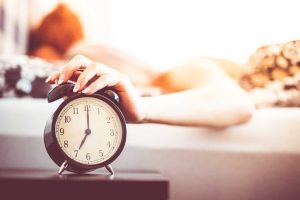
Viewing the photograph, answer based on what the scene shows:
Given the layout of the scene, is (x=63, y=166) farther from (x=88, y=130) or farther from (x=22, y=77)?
(x=22, y=77)

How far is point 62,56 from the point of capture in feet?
5.49

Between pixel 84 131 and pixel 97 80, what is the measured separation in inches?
5.6

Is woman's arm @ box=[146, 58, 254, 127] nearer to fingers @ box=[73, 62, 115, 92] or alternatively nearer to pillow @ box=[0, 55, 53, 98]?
fingers @ box=[73, 62, 115, 92]

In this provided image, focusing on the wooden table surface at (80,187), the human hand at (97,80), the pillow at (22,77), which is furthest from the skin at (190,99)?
the wooden table surface at (80,187)

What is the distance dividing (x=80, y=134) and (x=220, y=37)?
59 centimetres

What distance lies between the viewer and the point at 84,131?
4.63 ft

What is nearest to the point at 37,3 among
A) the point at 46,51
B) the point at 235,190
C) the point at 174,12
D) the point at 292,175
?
the point at 46,51

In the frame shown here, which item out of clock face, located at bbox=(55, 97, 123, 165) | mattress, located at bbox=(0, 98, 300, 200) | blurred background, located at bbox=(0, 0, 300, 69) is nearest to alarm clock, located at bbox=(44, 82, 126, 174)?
clock face, located at bbox=(55, 97, 123, 165)

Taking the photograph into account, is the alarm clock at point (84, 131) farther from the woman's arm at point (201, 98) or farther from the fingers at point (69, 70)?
the woman's arm at point (201, 98)

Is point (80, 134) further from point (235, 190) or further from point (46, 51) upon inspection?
point (235, 190)

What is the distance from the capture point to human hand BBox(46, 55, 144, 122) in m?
1.41

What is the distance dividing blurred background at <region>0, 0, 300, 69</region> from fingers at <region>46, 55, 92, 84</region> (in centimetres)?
21

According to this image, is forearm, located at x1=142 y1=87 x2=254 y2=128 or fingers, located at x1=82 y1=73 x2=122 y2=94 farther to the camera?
forearm, located at x1=142 y1=87 x2=254 y2=128

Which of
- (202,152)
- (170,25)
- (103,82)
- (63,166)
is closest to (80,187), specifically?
(63,166)
